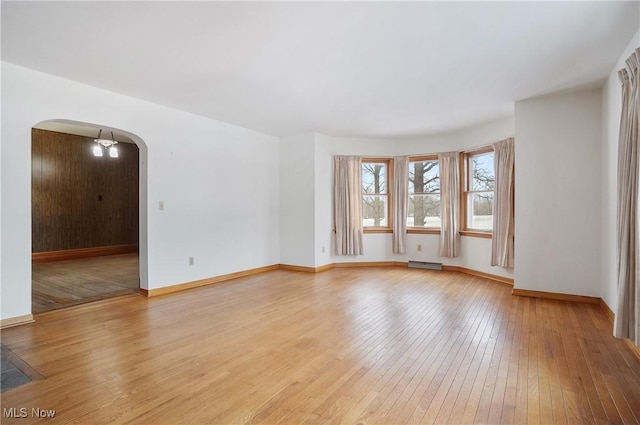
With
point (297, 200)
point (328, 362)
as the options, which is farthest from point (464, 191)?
point (328, 362)

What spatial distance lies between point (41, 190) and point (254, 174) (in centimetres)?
483

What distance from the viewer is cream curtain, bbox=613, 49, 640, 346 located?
7.45 ft

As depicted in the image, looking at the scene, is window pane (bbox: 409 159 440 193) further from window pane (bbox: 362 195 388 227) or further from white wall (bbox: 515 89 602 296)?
white wall (bbox: 515 89 602 296)

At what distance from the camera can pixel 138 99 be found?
4.12 meters

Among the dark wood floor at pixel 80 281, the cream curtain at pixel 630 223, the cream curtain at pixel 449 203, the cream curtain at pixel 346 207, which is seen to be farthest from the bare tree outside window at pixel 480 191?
the dark wood floor at pixel 80 281

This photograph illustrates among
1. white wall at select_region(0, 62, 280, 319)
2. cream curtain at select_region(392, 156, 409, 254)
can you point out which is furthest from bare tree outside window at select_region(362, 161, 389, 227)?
white wall at select_region(0, 62, 280, 319)

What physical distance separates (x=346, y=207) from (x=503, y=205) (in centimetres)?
263

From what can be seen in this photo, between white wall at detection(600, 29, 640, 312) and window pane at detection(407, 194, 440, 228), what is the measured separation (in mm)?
2755

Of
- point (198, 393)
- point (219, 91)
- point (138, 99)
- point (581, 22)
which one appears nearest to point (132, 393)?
point (198, 393)

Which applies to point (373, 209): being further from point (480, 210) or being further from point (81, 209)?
point (81, 209)

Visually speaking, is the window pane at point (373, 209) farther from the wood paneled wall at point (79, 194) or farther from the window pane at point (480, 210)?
the wood paneled wall at point (79, 194)

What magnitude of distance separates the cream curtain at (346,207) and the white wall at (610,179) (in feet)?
11.8

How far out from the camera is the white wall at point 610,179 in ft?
10.4

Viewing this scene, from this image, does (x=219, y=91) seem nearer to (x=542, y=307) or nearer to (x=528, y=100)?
(x=528, y=100)
